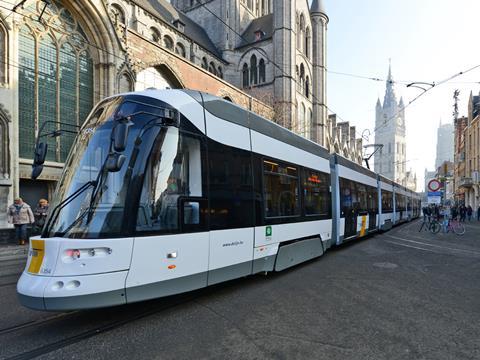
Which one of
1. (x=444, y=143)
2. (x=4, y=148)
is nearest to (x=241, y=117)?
(x=4, y=148)

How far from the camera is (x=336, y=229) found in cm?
966

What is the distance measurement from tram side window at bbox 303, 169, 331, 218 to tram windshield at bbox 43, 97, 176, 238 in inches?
174

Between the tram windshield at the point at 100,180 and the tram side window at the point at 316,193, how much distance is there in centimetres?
441

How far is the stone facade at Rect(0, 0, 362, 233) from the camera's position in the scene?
1465cm

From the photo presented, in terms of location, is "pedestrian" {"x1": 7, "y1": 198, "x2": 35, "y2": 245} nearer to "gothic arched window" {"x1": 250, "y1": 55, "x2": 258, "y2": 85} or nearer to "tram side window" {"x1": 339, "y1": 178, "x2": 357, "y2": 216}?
"tram side window" {"x1": 339, "y1": 178, "x2": 357, "y2": 216}

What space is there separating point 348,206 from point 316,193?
298 centimetres

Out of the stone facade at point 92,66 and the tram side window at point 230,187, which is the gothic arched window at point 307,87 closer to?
the stone facade at point 92,66

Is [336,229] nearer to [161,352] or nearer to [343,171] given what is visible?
[343,171]

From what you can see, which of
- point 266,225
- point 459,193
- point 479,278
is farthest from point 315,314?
point 459,193

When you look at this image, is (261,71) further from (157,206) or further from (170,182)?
(157,206)

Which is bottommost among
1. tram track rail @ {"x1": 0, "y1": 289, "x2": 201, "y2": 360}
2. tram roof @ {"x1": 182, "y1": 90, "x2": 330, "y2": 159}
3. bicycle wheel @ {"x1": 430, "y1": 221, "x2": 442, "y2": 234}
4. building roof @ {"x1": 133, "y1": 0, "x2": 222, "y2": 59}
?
bicycle wheel @ {"x1": 430, "y1": 221, "x2": 442, "y2": 234}

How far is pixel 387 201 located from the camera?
17578 millimetres

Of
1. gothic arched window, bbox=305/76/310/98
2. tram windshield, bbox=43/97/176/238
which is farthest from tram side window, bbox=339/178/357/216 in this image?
gothic arched window, bbox=305/76/310/98

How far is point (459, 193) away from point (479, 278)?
57702 mm
